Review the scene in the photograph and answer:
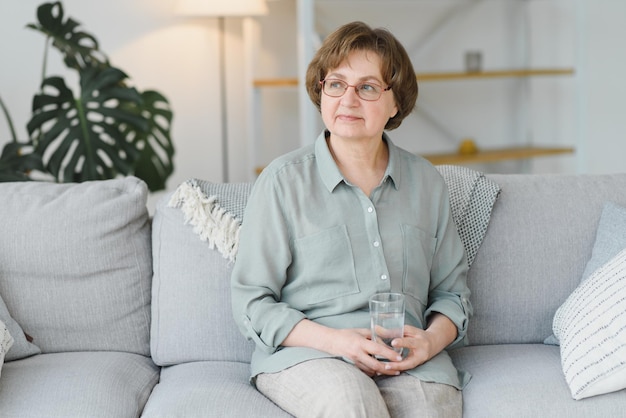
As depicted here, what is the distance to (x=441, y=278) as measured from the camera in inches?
84.2

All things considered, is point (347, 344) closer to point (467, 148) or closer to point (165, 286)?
point (165, 286)

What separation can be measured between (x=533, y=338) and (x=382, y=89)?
734 millimetres

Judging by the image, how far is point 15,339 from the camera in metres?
2.12

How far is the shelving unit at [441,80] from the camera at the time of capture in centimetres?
399

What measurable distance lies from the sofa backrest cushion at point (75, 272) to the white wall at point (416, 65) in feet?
5.77

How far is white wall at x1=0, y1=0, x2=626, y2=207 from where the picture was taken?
4.06 metres

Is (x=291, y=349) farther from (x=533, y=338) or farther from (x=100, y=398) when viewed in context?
(x=533, y=338)

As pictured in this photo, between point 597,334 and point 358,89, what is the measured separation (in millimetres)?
718

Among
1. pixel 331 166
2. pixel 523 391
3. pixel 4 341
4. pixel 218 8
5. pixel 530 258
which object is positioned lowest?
pixel 523 391

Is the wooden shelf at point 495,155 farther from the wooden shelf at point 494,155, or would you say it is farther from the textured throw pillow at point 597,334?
the textured throw pillow at point 597,334

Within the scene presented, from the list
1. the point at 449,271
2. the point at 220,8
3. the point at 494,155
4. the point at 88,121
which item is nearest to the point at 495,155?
the point at 494,155

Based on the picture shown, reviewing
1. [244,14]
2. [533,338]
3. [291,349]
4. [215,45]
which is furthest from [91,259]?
[215,45]

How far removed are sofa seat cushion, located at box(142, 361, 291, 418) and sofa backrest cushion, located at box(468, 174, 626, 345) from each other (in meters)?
0.60

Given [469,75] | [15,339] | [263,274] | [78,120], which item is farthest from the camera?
[469,75]
